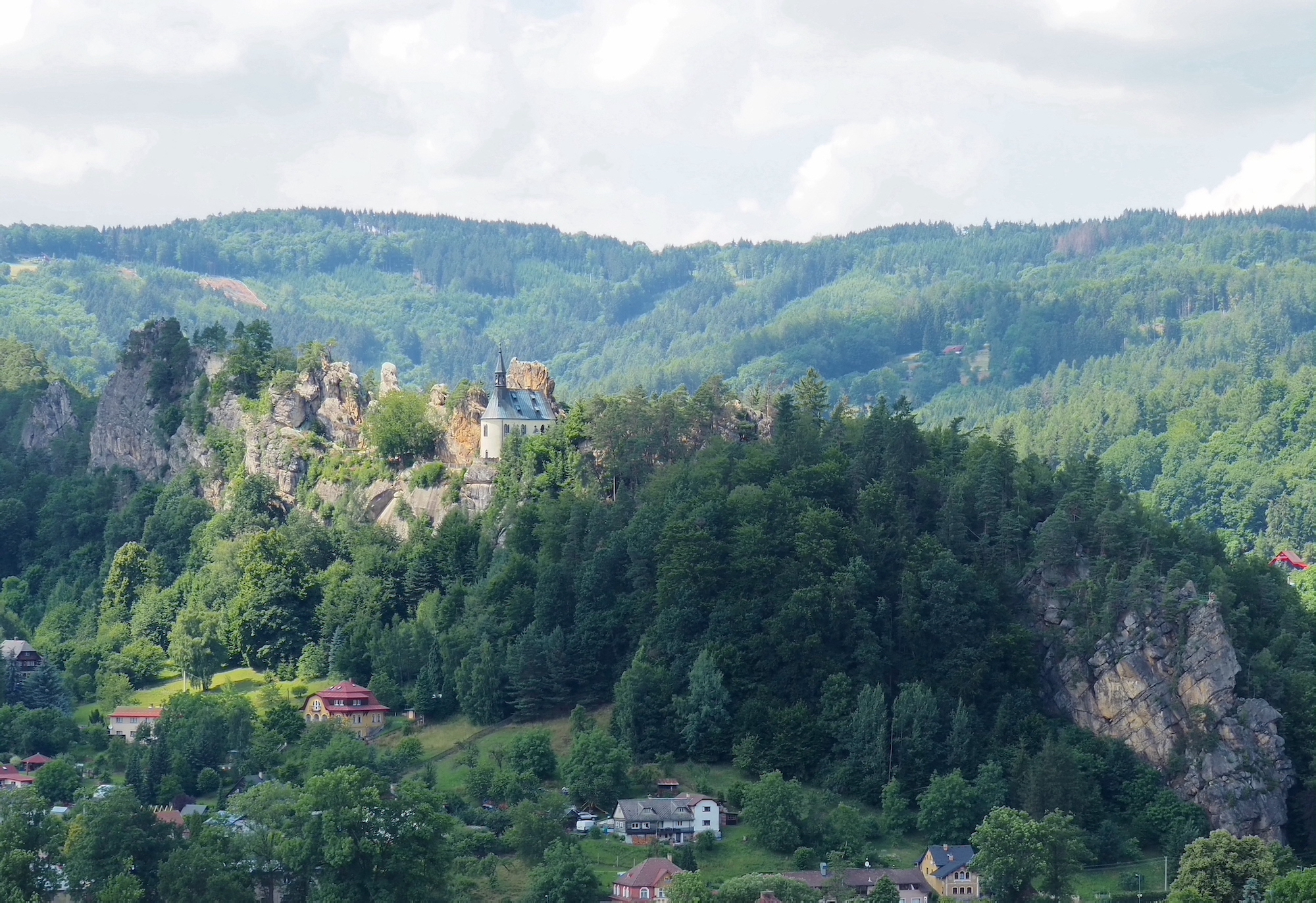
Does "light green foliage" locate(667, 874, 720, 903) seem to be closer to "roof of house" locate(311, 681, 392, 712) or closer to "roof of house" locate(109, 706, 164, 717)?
"roof of house" locate(311, 681, 392, 712)

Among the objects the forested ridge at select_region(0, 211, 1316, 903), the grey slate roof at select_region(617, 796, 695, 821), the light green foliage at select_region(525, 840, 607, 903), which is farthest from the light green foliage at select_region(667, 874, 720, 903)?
the grey slate roof at select_region(617, 796, 695, 821)

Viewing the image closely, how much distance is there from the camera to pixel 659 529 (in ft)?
376

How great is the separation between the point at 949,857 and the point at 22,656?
6321 centimetres

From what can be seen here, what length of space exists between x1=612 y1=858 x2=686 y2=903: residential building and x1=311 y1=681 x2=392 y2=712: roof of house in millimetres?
27832

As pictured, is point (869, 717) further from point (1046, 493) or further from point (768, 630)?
point (1046, 493)

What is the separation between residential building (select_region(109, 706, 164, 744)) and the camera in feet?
388

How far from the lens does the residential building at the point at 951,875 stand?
302 ft

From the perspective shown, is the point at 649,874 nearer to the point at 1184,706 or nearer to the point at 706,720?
the point at 706,720

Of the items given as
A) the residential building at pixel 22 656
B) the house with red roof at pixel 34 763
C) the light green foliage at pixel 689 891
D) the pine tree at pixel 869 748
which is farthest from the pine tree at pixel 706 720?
the residential building at pixel 22 656

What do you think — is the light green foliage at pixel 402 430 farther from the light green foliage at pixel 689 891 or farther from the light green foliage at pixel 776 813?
the light green foliage at pixel 689 891

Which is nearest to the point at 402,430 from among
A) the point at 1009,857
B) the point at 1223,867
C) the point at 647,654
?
the point at 647,654

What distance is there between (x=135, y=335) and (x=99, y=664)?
38233mm

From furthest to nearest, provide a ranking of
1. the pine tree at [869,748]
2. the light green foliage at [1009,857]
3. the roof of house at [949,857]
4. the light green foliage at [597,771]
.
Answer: the pine tree at [869,748]
the light green foliage at [597,771]
the roof of house at [949,857]
the light green foliage at [1009,857]

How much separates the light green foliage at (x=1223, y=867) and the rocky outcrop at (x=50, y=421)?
105m
